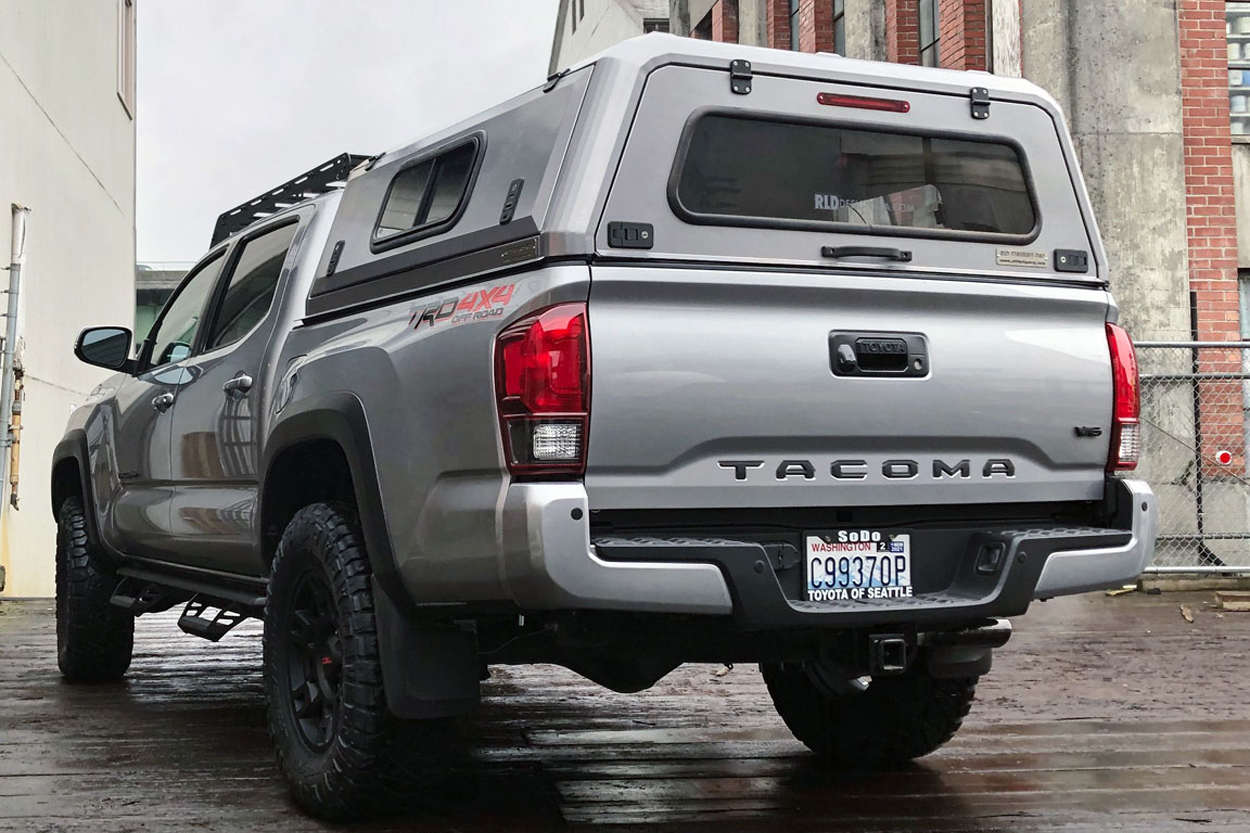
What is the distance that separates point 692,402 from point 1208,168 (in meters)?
10.9

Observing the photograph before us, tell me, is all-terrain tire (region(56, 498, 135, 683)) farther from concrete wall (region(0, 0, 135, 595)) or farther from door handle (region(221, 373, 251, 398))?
concrete wall (region(0, 0, 135, 595))

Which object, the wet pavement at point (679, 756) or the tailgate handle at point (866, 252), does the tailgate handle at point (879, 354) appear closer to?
the tailgate handle at point (866, 252)

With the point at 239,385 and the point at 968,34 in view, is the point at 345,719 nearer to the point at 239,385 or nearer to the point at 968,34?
the point at 239,385

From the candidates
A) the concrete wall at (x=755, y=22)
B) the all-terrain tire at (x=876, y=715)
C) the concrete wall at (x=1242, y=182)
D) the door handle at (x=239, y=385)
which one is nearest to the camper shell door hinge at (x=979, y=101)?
the all-terrain tire at (x=876, y=715)

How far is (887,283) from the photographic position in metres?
4.67

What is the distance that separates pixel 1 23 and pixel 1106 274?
43.9 ft

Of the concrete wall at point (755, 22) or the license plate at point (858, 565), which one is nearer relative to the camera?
the license plate at point (858, 565)

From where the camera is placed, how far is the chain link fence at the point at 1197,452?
12977mm

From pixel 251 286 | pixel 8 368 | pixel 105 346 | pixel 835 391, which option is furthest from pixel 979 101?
pixel 8 368

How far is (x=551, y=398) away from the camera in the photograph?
4.18 m

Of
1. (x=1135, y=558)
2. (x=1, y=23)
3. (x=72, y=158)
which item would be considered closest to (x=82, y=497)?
(x=1135, y=558)

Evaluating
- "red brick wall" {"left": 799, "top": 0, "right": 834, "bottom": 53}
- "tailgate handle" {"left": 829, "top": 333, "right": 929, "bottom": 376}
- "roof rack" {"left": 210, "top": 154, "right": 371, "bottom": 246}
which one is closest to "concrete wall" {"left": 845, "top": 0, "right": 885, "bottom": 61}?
"red brick wall" {"left": 799, "top": 0, "right": 834, "bottom": 53}

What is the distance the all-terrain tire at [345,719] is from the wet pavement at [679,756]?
16cm

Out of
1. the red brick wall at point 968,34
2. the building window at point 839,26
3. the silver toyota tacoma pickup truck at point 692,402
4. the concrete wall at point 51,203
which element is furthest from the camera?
the building window at point 839,26
